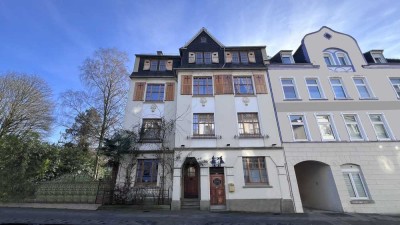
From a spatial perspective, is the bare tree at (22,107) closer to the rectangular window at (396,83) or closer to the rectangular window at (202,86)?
the rectangular window at (202,86)

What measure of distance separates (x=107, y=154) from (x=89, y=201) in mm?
3216

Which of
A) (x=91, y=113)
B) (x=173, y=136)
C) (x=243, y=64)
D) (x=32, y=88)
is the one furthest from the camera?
(x=32, y=88)

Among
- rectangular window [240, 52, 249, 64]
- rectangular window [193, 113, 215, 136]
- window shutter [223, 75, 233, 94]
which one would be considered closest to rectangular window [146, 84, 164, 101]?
rectangular window [193, 113, 215, 136]

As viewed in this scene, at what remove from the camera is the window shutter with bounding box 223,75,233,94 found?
1582 cm

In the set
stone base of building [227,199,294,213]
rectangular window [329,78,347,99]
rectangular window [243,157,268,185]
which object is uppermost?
rectangular window [329,78,347,99]

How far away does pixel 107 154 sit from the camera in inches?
538

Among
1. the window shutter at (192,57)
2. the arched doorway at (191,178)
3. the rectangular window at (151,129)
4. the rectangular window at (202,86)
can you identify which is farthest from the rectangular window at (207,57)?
the arched doorway at (191,178)

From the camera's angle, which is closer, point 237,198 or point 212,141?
point 237,198

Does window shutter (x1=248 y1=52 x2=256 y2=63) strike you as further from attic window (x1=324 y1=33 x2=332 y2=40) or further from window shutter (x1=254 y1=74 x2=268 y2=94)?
attic window (x1=324 y1=33 x2=332 y2=40)

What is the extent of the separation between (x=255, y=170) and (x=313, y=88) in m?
8.52

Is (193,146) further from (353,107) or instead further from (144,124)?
(353,107)

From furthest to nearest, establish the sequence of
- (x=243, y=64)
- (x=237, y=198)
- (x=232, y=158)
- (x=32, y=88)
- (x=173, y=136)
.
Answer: (x=32, y=88)
(x=243, y=64)
(x=173, y=136)
(x=232, y=158)
(x=237, y=198)

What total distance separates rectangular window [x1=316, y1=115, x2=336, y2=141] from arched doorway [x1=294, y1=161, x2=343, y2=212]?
6.49 feet

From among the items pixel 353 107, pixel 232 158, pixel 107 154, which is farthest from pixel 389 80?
pixel 107 154
